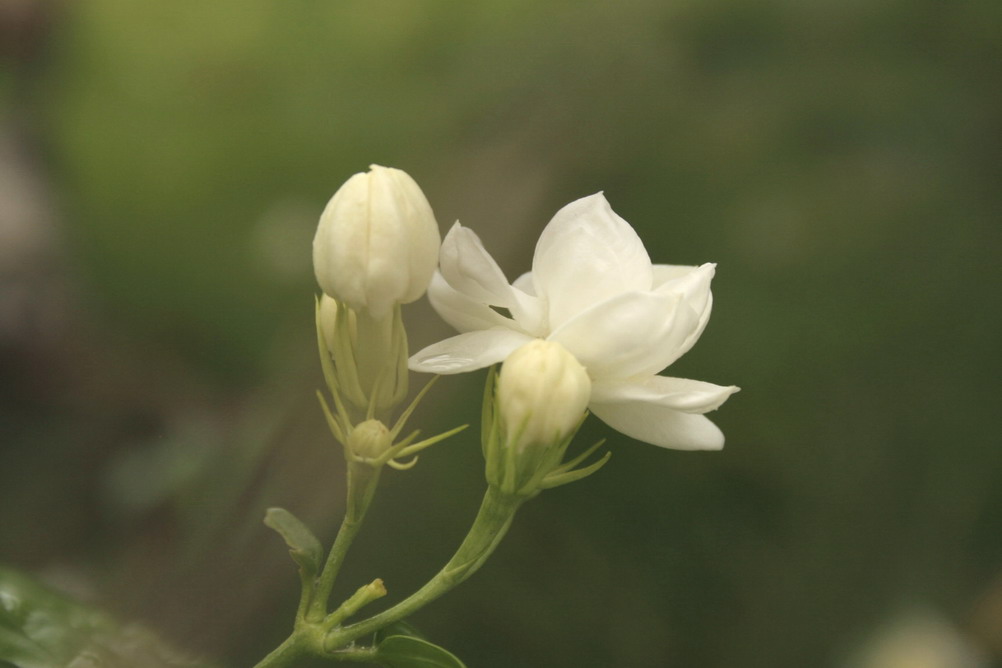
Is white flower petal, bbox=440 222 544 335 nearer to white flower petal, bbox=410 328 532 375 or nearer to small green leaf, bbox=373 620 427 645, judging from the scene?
white flower petal, bbox=410 328 532 375

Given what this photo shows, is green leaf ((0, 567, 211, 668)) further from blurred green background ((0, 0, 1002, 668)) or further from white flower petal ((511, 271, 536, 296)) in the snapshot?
blurred green background ((0, 0, 1002, 668))

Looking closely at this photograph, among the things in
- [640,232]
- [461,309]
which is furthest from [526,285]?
[640,232]

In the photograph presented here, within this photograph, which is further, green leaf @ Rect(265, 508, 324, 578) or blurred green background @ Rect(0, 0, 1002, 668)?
blurred green background @ Rect(0, 0, 1002, 668)

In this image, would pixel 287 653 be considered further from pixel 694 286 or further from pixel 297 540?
pixel 694 286

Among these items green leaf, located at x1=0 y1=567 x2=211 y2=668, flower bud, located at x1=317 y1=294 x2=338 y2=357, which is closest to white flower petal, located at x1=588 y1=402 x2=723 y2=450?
flower bud, located at x1=317 y1=294 x2=338 y2=357

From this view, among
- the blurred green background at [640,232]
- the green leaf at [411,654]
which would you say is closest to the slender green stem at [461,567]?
the green leaf at [411,654]

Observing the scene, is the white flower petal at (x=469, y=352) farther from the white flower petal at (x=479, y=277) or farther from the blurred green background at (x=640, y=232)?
the blurred green background at (x=640, y=232)

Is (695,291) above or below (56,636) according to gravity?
above

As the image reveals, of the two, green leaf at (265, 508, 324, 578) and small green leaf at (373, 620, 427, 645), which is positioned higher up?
green leaf at (265, 508, 324, 578)
